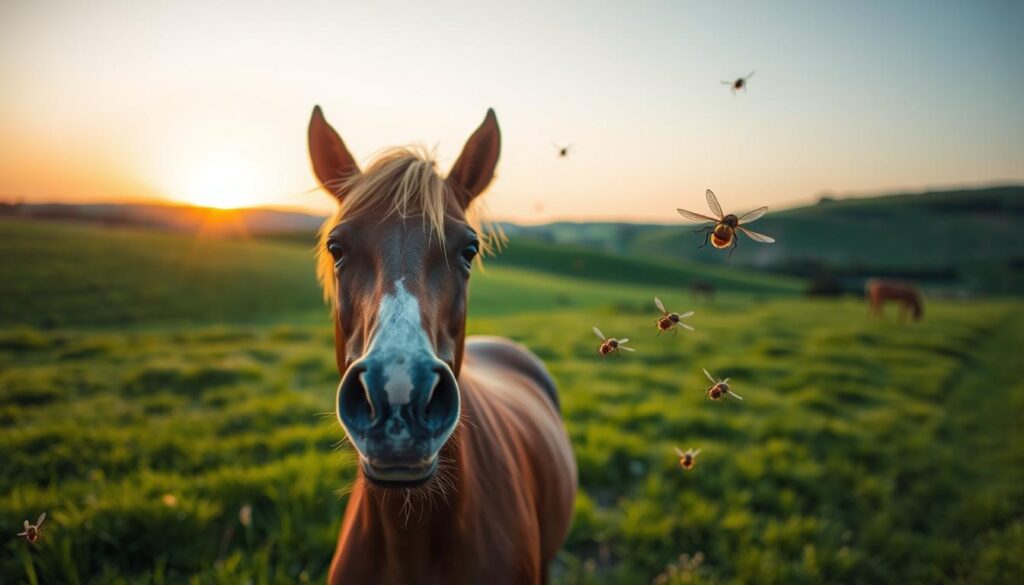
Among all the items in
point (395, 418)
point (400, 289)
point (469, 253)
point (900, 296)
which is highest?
point (469, 253)

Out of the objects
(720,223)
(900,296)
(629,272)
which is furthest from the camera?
(629,272)

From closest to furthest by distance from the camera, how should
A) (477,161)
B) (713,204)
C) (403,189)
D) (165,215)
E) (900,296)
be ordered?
(403,189) → (713,204) → (477,161) → (165,215) → (900,296)

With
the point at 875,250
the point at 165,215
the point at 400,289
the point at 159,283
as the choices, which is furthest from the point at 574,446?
the point at 875,250

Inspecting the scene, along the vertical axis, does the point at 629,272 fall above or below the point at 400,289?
below

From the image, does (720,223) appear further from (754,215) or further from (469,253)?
(469,253)

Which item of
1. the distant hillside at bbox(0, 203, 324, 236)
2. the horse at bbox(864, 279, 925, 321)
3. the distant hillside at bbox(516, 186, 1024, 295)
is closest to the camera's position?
the distant hillside at bbox(0, 203, 324, 236)

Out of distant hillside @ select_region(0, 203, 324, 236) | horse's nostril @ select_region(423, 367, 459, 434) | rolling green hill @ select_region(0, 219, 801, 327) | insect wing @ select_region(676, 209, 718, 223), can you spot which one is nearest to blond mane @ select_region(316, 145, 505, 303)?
horse's nostril @ select_region(423, 367, 459, 434)

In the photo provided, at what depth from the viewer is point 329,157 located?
2.35 meters

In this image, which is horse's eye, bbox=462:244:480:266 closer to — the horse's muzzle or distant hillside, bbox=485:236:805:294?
the horse's muzzle

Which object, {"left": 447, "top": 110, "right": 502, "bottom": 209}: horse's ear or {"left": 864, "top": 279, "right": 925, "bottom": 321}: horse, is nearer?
{"left": 447, "top": 110, "right": 502, "bottom": 209}: horse's ear

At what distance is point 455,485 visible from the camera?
191 centimetres

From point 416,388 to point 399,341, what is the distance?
157 mm

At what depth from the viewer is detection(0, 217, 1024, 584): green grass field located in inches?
145

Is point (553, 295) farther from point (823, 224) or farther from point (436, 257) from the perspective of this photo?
point (823, 224)
